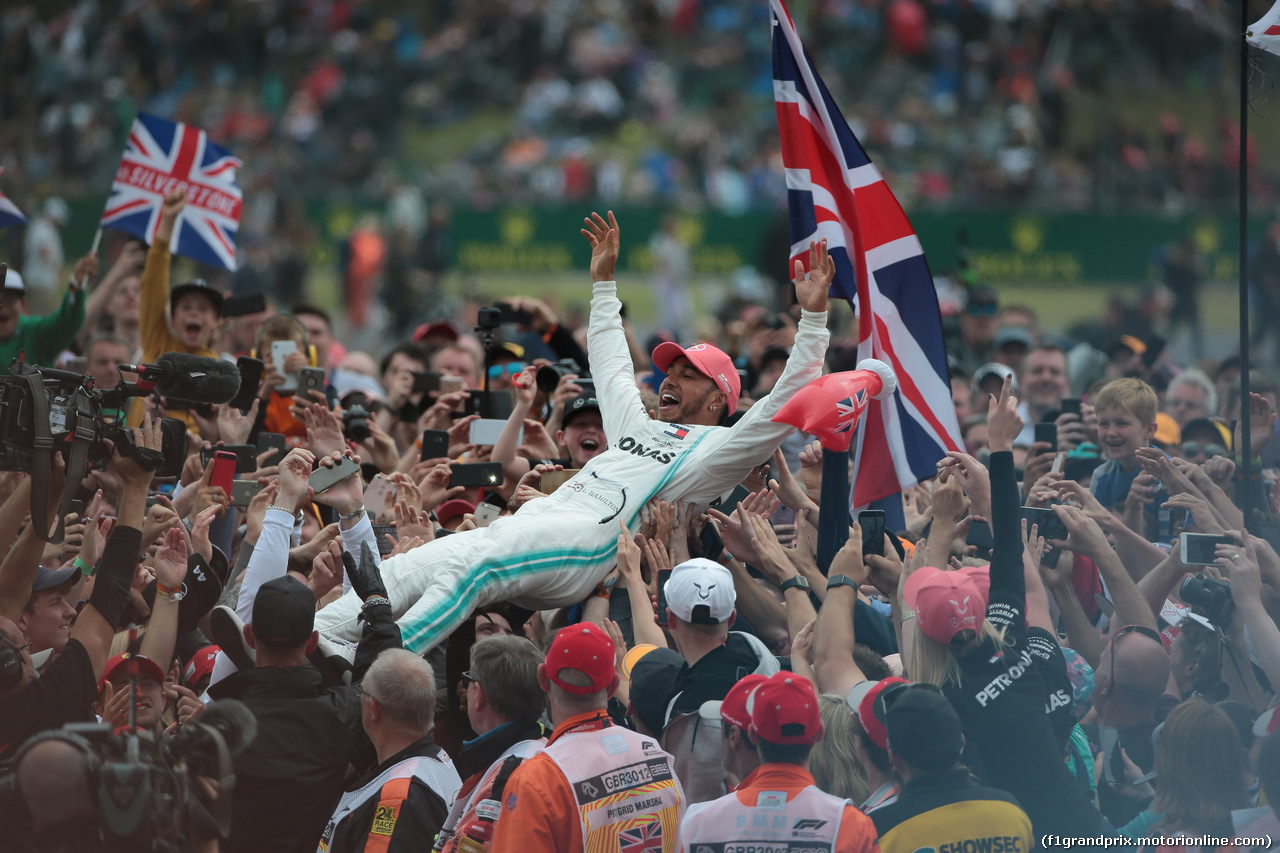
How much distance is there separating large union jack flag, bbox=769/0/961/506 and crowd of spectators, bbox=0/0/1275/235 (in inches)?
569

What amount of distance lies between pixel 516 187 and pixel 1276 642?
1920cm

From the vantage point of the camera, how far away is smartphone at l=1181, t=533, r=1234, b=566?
5.20 m

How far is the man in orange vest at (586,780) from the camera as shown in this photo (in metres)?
4.08

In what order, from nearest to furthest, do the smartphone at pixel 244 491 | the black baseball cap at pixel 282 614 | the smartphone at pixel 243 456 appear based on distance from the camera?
1. the black baseball cap at pixel 282 614
2. the smartphone at pixel 244 491
3. the smartphone at pixel 243 456

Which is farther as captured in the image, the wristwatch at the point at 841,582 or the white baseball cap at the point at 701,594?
the wristwatch at the point at 841,582

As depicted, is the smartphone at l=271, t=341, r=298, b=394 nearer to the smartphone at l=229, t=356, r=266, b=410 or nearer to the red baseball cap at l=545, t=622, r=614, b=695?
the smartphone at l=229, t=356, r=266, b=410

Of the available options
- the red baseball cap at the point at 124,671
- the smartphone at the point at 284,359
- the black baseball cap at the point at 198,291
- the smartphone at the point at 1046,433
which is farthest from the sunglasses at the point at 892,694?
the black baseball cap at the point at 198,291

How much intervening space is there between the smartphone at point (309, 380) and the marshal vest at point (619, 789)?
335cm

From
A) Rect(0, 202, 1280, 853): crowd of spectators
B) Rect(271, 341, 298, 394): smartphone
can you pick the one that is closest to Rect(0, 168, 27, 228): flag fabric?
Rect(271, 341, 298, 394): smartphone

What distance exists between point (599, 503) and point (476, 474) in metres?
0.79

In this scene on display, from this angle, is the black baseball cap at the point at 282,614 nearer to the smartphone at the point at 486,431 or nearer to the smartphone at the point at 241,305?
the smartphone at the point at 486,431

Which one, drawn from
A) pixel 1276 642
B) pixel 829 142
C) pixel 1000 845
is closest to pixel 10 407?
pixel 1000 845

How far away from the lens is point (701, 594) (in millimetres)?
4727

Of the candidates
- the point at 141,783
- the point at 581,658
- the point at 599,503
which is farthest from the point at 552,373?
the point at 141,783
